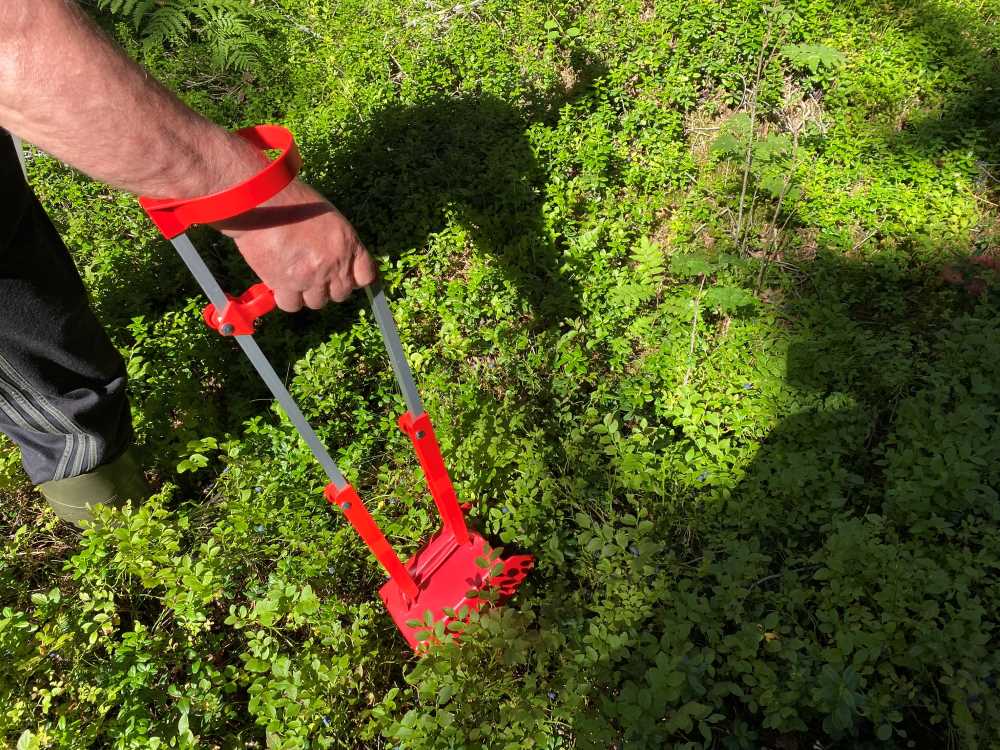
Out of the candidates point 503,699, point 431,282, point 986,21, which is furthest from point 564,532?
point 986,21

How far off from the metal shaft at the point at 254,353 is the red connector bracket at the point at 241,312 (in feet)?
0.07

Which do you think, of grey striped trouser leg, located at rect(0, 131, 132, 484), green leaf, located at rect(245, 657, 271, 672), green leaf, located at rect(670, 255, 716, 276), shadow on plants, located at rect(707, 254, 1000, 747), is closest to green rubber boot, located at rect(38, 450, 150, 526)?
grey striped trouser leg, located at rect(0, 131, 132, 484)

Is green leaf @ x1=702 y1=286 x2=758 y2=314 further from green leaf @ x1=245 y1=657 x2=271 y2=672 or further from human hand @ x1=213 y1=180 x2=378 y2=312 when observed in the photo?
green leaf @ x1=245 y1=657 x2=271 y2=672

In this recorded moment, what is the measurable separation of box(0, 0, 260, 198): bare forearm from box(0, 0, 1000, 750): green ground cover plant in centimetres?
138

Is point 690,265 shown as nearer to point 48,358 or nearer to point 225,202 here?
point 225,202

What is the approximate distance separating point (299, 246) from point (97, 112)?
547 millimetres

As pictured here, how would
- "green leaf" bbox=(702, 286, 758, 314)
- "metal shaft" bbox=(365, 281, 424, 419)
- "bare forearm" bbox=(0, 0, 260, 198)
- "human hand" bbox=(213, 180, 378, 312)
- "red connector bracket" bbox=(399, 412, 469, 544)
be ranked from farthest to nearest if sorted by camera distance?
"green leaf" bbox=(702, 286, 758, 314) < "red connector bracket" bbox=(399, 412, 469, 544) < "metal shaft" bbox=(365, 281, 424, 419) < "human hand" bbox=(213, 180, 378, 312) < "bare forearm" bbox=(0, 0, 260, 198)

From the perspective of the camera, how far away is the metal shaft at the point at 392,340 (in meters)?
2.04

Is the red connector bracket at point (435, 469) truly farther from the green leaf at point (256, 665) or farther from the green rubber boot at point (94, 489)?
the green rubber boot at point (94, 489)

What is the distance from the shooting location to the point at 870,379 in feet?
10.6

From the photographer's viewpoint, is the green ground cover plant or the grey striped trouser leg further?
the grey striped trouser leg

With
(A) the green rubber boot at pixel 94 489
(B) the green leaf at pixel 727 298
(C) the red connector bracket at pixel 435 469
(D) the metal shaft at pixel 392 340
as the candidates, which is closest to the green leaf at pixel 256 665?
(C) the red connector bracket at pixel 435 469

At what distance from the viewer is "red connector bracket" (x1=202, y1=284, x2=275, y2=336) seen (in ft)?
5.83

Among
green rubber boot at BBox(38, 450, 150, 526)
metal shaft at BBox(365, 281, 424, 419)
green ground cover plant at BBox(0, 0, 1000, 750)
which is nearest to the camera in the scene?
metal shaft at BBox(365, 281, 424, 419)
